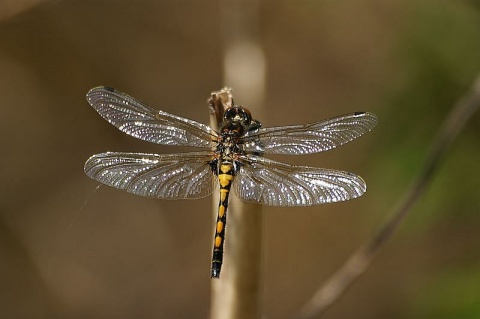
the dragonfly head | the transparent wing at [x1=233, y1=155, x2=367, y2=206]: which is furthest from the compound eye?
the transparent wing at [x1=233, y1=155, x2=367, y2=206]

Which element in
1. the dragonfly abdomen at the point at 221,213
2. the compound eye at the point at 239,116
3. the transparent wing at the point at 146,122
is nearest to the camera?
the dragonfly abdomen at the point at 221,213

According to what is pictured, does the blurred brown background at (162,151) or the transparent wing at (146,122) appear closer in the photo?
the transparent wing at (146,122)

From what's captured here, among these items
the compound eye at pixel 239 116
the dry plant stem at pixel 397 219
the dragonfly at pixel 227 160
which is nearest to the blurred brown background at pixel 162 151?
the dry plant stem at pixel 397 219

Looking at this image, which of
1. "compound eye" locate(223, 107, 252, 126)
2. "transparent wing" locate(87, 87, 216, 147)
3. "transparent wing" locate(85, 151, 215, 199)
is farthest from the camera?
"transparent wing" locate(87, 87, 216, 147)

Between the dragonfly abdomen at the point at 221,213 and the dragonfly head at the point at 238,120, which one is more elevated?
the dragonfly head at the point at 238,120

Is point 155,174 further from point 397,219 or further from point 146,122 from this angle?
point 397,219

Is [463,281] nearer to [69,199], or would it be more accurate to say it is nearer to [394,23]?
[394,23]

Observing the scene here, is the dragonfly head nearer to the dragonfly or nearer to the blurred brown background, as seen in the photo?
the dragonfly

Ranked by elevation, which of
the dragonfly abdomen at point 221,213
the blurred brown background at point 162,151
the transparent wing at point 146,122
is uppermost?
the blurred brown background at point 162,151

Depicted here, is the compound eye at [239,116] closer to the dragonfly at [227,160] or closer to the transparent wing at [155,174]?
the dragonfly at [227,160]
